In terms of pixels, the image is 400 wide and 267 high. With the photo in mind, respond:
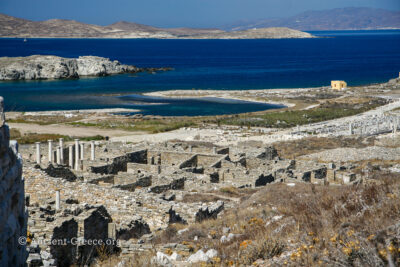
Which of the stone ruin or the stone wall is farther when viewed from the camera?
the stone ruin

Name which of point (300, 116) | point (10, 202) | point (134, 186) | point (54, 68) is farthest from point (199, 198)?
point (54, 68)

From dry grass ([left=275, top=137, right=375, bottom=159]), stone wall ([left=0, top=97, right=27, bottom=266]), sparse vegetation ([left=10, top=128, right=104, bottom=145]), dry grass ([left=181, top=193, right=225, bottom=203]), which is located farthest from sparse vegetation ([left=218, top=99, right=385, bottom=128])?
stone wall ([left=0, top=97, right=27, bottom=266])

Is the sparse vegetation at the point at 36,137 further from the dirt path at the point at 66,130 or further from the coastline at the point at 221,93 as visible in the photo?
the coastline at the point at 221,93

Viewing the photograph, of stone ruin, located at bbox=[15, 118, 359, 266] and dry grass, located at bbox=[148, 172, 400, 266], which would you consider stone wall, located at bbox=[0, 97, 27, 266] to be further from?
dry grass, located at bbox=[148, 172, 400, 266]

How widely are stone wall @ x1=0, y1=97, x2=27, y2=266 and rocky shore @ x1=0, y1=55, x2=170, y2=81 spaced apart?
4336 inches

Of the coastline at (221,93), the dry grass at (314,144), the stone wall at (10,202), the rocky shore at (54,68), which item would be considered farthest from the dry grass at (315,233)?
the rocky shore at (54,68)

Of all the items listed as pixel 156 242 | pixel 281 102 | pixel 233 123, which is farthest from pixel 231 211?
pixel 281 102

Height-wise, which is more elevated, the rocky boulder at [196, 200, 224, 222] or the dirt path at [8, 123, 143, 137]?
the rocky boulder at [196, 200, 224, 222]

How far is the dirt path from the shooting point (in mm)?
46812

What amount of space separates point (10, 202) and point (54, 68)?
115171 mm

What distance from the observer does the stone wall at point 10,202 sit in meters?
6.50

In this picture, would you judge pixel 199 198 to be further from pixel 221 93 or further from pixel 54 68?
pixel 54 68

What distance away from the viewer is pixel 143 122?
179ft

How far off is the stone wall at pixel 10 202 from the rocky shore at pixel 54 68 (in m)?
110
